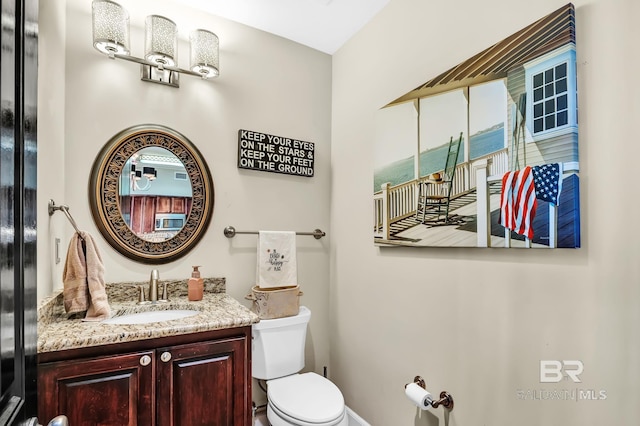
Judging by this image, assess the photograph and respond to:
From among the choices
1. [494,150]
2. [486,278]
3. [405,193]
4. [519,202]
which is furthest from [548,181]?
[405,193]

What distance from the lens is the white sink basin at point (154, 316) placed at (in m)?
1.60

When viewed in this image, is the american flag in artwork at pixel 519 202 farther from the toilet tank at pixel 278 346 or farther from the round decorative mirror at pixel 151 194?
the round decorative mirror at pixel 151 194

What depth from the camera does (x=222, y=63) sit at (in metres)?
2.08

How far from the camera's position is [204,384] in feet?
4.67

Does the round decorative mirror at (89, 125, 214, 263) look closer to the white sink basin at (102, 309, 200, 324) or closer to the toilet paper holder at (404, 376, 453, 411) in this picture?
the white sink basin at (102, 309, 200, 324)

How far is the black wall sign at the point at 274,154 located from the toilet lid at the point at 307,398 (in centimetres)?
127

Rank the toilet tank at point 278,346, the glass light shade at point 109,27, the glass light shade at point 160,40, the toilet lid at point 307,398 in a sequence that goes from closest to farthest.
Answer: the toilet lid at point 307,398 → the glass light shade at point 109,27 → the glass light shade at point 160,40 → the toilet tank at point 278,346

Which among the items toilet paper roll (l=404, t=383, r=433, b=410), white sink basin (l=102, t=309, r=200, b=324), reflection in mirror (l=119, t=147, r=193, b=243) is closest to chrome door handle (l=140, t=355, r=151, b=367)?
white sink basin (l=102, t=309, r=200, b=324)

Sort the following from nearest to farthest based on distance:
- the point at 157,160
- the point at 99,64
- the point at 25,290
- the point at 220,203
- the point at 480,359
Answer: the point at 25,290 → the point at 480,359 → the point at 99,64 → the point at 157,160 → the point at 220,203

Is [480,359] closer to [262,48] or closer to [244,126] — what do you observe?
[244,126]

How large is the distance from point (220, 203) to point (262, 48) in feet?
3.53

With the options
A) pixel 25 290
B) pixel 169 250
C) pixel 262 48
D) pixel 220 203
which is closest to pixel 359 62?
pixel 262 48

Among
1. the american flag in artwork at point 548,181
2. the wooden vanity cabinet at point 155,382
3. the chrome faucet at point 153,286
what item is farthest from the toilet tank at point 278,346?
the american flag in artwork at point 548,181

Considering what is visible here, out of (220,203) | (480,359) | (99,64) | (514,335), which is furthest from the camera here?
Result: (220,203)
